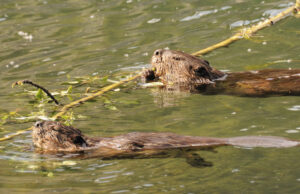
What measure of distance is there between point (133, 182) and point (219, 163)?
0.76m

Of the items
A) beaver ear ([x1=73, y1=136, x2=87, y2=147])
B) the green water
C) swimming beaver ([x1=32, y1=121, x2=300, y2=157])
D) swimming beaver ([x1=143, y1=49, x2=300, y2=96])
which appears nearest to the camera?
the green water

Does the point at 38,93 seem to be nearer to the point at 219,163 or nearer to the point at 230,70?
the point at 219,163

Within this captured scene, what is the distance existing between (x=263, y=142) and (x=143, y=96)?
8.75 ft

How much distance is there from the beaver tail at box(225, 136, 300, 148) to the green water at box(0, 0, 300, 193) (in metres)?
0.07

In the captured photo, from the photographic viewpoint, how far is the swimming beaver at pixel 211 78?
775 centimetres

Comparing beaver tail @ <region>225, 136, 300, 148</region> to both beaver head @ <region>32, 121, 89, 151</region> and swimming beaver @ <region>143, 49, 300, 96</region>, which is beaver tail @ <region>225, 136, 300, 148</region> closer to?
beaver head @ <region>32, 121, 89, 151</region>

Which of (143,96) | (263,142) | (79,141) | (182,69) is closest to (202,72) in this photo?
(182,69)

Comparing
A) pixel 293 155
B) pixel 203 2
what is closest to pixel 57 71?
pixel 203 2

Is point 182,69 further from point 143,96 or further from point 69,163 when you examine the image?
point 69,163

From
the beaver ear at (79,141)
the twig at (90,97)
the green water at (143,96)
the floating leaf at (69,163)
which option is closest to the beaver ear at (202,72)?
the green water at (143,96)

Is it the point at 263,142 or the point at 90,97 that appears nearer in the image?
the point at 263,142

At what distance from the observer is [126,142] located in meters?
6.06

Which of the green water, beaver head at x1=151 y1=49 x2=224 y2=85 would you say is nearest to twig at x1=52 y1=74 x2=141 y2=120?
the green water

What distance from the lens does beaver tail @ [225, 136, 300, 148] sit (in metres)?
5.71
